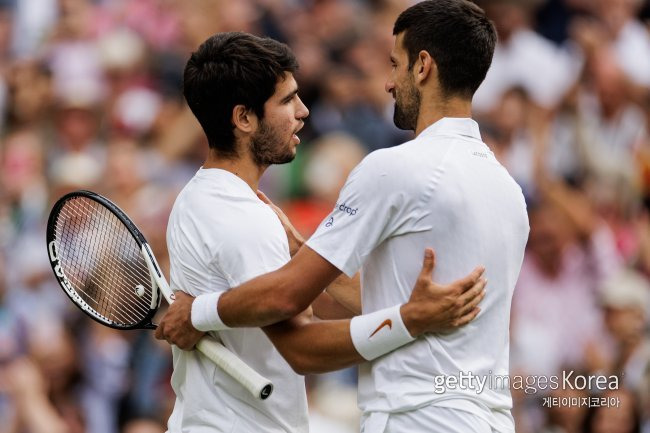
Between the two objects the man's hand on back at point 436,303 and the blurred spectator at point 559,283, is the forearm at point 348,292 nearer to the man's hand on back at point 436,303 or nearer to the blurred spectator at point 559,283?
the man's hand on back at point 436,303

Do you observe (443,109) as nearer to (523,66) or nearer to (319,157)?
(319,157)

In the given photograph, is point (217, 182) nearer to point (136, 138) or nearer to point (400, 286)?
point (400, 286)

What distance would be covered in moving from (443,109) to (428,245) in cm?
54

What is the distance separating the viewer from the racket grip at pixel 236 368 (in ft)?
14.2

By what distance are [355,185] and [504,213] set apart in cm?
55

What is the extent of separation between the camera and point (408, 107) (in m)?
4.53

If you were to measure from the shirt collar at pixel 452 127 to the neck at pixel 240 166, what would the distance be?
70cm

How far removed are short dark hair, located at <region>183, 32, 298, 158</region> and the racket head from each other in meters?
0.60

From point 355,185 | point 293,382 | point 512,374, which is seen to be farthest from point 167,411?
point 355,185

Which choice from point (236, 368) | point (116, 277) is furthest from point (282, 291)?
point (116, 277)

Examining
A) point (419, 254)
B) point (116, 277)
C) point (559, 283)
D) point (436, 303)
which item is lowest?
point (559, 283)

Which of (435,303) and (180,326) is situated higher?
(435,303)

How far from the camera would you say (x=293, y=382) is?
4.62 meters

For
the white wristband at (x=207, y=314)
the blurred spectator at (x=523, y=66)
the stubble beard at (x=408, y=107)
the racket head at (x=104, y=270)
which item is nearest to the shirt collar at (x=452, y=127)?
the stubble beard at (x=408, y=107)
